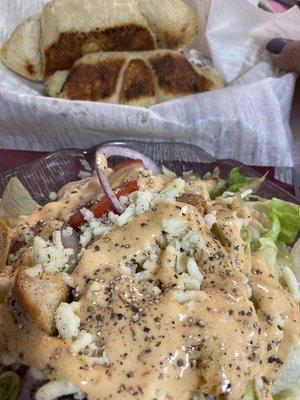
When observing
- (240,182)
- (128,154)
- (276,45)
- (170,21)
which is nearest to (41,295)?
(128,154)

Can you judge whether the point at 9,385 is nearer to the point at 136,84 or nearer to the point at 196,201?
the point at 196,201

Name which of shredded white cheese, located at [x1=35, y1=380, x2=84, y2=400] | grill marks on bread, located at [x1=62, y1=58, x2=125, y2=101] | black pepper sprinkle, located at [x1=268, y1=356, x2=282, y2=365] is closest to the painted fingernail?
grill marks on bread, located at [x1=62, y1=58, x2=125, y2=101]

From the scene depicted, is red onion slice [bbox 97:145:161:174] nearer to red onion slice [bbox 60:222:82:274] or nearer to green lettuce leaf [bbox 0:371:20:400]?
red onion slice [bbox 60:222:82:274]

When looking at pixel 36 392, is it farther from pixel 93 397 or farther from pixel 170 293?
pixel 170 293

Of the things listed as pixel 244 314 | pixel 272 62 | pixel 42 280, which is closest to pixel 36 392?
pixel 42 280

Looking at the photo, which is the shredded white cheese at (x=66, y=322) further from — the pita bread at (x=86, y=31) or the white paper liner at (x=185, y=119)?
the pita bread at (x=86, y=31)

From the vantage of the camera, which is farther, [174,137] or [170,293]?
[174,137]

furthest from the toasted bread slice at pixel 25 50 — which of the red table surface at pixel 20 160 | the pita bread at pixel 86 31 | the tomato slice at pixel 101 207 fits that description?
the tomato slice at pixel 101 207
